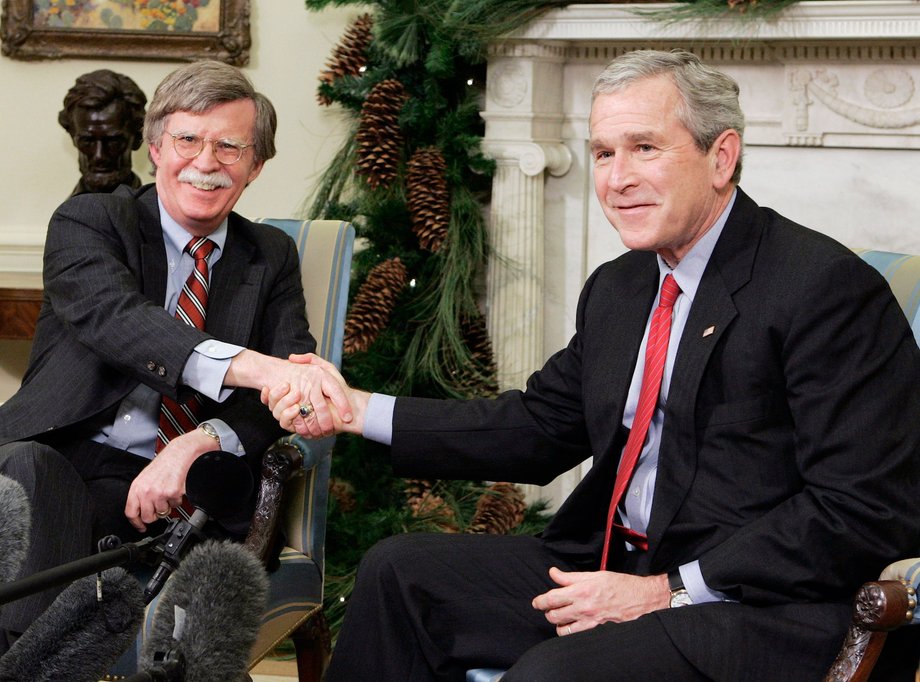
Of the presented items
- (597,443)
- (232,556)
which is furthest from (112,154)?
(232,556)

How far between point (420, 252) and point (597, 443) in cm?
157

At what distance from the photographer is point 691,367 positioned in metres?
1.90

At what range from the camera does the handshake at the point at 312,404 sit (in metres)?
2.20

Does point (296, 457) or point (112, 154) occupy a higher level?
point (112, 154)

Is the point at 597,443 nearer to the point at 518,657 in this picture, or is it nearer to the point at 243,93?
the point at 518,657

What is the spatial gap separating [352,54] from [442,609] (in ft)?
6.72

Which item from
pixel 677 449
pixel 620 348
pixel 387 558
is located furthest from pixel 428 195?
pixel 677 449

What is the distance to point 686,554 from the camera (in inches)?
74.7

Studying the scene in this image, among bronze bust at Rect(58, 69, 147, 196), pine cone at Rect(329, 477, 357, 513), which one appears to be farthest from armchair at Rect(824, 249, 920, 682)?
bronze bust at Rect(58, 69, 147, 196)

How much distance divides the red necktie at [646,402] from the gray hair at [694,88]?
0.25m

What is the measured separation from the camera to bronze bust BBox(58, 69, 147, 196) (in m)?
3.52

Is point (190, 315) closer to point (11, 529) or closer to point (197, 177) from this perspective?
point (197, 177)

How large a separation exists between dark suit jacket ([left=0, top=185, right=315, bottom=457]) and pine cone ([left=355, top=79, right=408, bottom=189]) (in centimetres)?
93

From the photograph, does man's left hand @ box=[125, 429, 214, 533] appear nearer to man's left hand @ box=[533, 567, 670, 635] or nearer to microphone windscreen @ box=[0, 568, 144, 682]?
man's left hand @ box=[533, 567, 670, 635]
